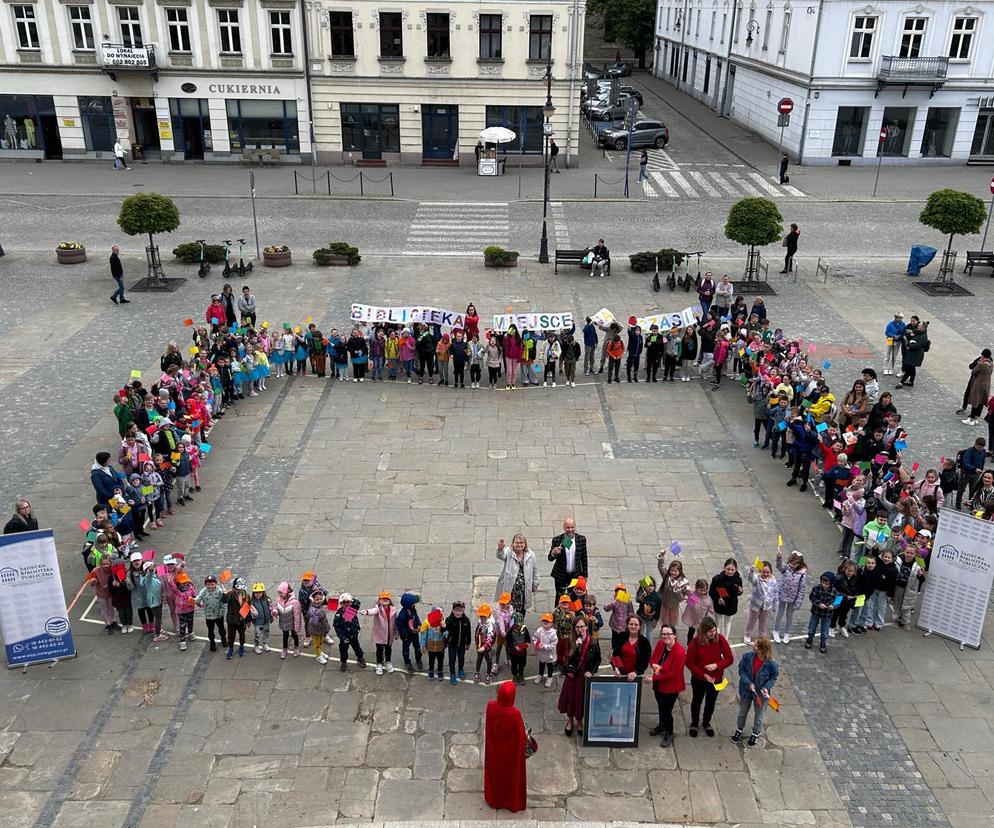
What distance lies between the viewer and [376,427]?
1794cm

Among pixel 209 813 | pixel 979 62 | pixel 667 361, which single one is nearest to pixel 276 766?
pixel 209 813

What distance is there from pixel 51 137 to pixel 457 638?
41.5 metres

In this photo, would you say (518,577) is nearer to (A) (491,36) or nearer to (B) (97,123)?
(A) (491,36)

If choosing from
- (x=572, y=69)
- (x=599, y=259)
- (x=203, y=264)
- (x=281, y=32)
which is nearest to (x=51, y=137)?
(x=281, y=32)

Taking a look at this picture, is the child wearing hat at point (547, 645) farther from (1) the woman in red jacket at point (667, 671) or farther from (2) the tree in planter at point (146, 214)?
(2) the tree in planter at point (146, 214)

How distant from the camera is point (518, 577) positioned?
1204cm

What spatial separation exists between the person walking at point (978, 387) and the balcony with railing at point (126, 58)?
36896 millimetres

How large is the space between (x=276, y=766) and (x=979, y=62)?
45.3m

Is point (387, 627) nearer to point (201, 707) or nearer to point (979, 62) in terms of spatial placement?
point (201, 707)

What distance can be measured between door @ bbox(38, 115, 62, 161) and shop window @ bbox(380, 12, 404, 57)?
1597 cm

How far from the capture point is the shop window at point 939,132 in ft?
143

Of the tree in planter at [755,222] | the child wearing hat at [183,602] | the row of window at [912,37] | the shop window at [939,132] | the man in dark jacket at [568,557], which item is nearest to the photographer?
the child wearing hat at [183,602]

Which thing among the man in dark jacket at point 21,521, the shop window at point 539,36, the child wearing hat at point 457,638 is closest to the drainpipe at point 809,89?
the shop window at point 539,36

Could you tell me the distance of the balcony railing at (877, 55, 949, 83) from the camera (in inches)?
1633
